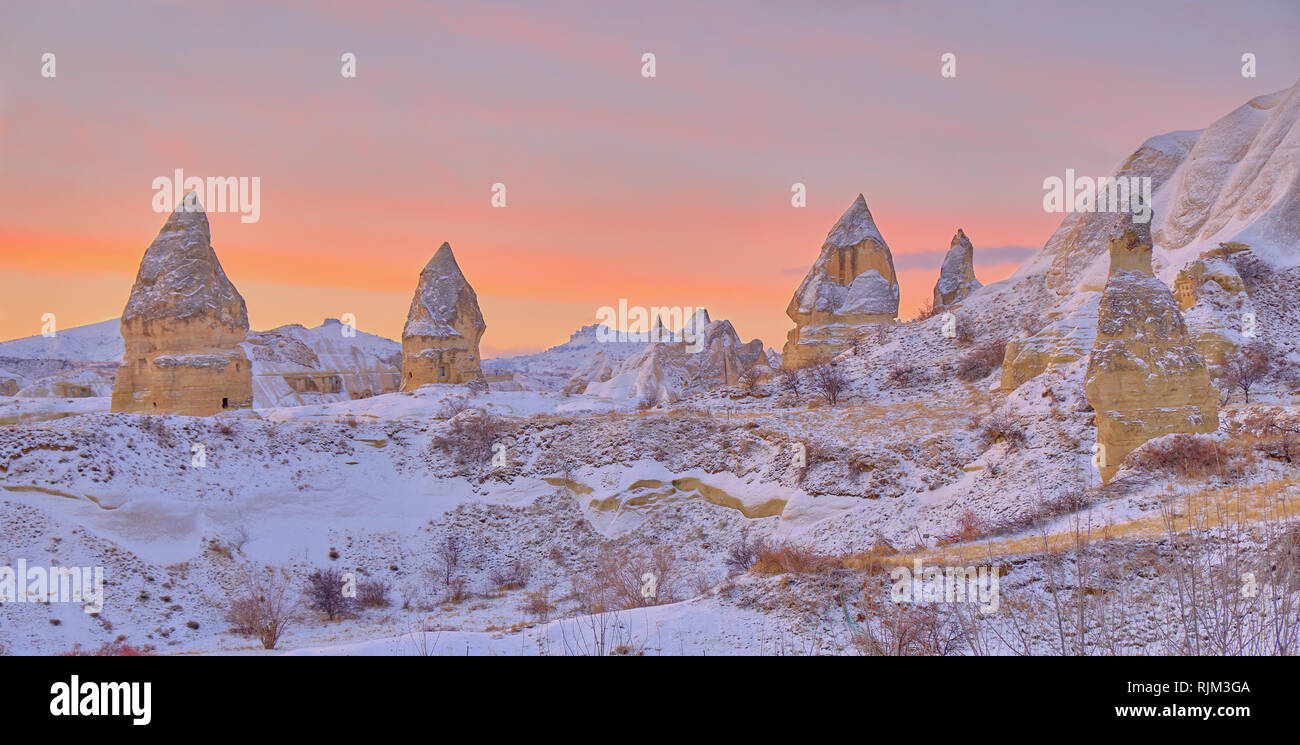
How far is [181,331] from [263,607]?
55.1ft

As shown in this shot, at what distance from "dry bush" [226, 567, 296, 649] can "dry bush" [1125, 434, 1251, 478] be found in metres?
15.4

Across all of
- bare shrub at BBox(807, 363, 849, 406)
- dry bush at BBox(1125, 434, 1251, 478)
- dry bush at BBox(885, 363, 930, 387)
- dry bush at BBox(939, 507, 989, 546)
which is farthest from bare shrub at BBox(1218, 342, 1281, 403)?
bare shrub at BBox(807, 363, 849, 406)

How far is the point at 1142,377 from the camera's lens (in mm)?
16859

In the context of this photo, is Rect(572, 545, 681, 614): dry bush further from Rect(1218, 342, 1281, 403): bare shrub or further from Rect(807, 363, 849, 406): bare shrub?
Rect(1218, 342, 1281, 403): bare shrub

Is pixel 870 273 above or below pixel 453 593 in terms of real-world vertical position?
above

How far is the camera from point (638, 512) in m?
24.6

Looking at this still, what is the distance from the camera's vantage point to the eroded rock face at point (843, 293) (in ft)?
151

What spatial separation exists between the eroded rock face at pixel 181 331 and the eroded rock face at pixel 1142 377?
90.9 ft

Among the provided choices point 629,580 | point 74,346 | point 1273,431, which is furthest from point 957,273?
point 74,346

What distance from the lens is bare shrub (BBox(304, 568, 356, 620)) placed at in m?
18.1

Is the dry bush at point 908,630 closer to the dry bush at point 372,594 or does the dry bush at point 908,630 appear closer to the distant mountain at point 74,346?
the dry bush at point 372,594
